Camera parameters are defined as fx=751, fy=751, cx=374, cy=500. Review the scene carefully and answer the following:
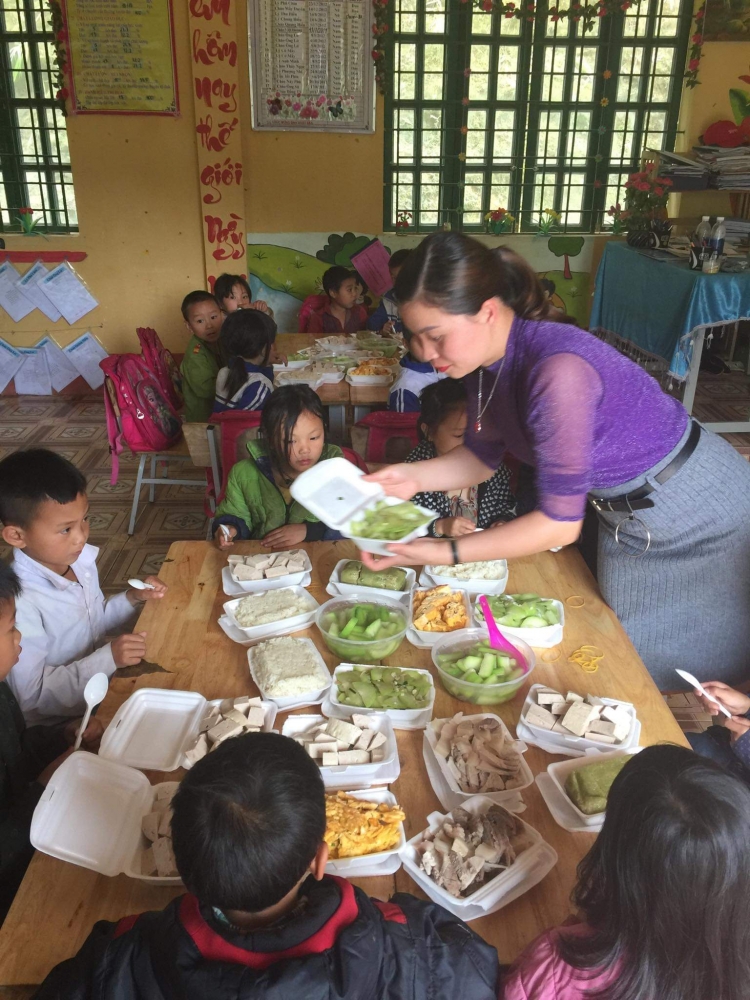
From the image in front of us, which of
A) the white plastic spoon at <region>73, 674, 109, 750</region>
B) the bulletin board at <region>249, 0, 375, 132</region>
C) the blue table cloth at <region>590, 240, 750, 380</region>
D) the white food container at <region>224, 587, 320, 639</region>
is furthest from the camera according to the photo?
the bulletin board at <region>249, 0, 375, 132</region>

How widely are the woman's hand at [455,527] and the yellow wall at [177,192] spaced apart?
13.8 ft

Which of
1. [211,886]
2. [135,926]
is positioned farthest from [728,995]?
[135,926]

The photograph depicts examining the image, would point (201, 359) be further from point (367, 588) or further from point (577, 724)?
point (577, 724)

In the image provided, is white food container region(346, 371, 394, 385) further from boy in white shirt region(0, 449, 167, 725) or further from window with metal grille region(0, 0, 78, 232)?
window with metal grille region(0, 0, 78, 232)

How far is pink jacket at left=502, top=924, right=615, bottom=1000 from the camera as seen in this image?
0.98m

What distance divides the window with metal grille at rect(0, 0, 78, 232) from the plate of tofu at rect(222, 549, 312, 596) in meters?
4.86

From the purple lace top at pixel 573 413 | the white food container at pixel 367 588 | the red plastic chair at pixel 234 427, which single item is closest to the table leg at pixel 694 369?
the red plastic chair at pixel 234 427

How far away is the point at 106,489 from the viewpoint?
14.8 feet

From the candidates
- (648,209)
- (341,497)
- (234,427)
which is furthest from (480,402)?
(648,209)

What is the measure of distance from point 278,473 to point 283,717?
3.54 ft

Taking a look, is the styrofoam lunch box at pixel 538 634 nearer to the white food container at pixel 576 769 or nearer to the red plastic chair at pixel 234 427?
the white food container at pixel 576 769

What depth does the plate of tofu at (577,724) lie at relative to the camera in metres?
1.38

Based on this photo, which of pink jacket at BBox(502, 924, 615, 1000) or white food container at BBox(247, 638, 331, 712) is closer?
pink jacket at BBox(502, 924, 615, 1000)

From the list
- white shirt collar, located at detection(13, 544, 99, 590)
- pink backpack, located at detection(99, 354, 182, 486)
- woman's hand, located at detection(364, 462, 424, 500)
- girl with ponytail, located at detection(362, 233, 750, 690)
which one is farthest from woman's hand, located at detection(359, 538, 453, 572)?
pink backpack, located at detection(99, 354, 182, 486)
